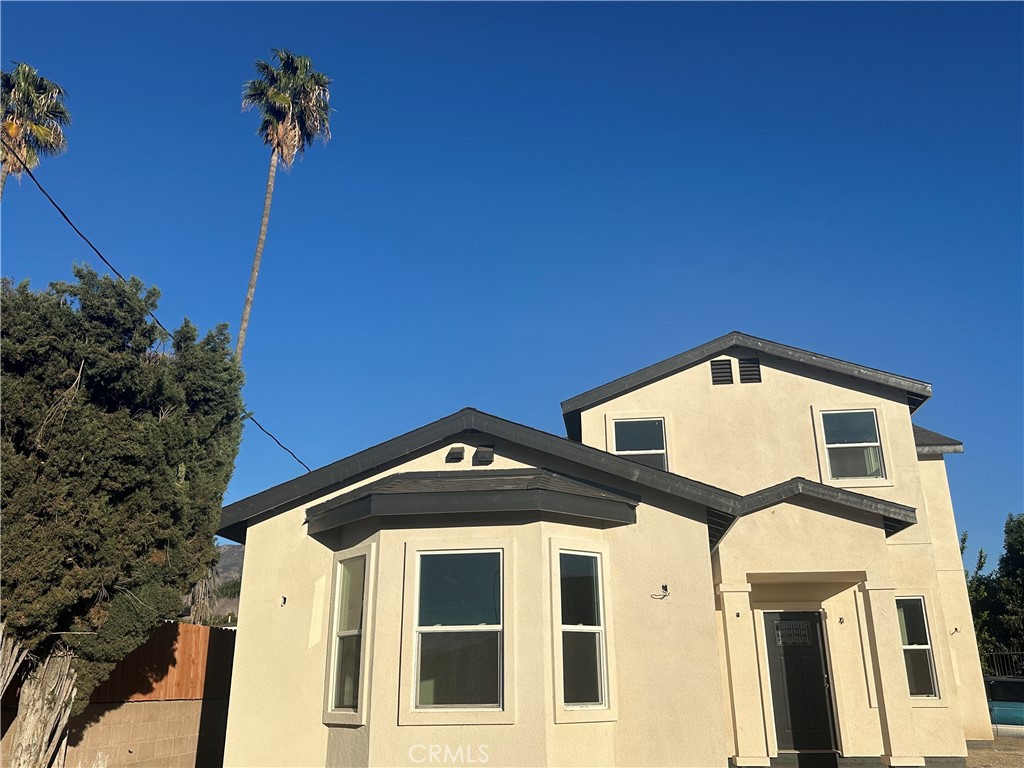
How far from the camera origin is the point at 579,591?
8328 mm

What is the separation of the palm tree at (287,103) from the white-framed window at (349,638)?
16.4 metres

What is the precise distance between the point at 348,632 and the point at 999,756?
12173 mm

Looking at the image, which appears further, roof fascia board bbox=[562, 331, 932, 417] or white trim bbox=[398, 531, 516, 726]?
roof fascia board bbox=[562, 331, 932, 417]

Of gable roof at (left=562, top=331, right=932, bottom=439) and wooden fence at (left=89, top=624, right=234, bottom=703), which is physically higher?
gable roof at (left=562, top=331, right=932, bottom=439)

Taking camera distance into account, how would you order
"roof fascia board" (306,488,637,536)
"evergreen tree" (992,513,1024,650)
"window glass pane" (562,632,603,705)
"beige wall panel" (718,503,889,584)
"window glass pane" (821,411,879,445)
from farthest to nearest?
"evergreen tree" (992,513,1024,650), "window glass pane" (821,411,879,445), "beige wall panel" (718,503,889,584), "roof fascia board" (306,488,637,536), "window glass pane" (562,632,603,705)

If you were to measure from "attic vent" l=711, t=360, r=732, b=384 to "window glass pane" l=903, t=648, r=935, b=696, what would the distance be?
5.95 metres

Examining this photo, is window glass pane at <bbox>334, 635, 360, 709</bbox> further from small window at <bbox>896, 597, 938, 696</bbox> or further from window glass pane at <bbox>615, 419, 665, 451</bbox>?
small window at <bbox>896, 597, 938, 696</bbox>

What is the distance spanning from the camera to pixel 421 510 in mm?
8062

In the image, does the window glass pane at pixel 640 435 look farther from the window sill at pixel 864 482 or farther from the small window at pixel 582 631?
the small window at pixel 582 631

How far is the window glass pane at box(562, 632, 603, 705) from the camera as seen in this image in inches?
310

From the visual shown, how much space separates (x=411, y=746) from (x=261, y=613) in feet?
9.08

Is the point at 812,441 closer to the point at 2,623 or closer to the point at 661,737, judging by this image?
the point at 661,737

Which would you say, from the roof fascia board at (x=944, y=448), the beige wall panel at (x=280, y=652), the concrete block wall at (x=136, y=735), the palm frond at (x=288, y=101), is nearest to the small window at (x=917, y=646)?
the roof fascia board at (x=944, y=448)

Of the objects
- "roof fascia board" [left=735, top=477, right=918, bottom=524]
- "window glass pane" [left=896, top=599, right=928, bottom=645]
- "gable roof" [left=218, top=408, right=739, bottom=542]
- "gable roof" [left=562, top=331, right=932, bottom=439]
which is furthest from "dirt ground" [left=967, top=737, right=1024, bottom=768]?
"gable roof" [left=218, top=408, right=739, bottom=542]
